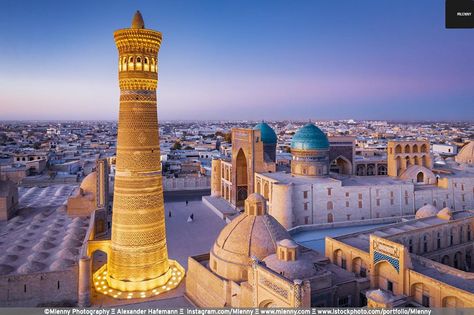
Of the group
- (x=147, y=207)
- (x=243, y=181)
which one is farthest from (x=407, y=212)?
(x=147, y=207)

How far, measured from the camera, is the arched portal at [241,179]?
71.3 feet

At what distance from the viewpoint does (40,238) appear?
1315 cm

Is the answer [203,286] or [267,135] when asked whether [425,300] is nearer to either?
[203,286]

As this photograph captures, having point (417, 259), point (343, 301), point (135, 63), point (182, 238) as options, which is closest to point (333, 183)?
point (182, 238)

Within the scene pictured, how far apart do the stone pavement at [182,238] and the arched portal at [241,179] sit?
175 centimetres

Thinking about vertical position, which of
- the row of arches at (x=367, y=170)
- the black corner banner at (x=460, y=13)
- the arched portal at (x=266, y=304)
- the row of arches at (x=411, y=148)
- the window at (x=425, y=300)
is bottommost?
the window at (x=425, y=300)

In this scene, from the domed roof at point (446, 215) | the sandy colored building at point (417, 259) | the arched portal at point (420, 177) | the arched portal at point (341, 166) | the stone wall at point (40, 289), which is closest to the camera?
the sandy colored building at point (417, 259)

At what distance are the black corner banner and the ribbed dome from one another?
6132 millimetres

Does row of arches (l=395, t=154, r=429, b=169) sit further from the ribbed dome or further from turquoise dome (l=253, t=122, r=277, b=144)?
the ribbed dome

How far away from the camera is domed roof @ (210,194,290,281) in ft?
33.3

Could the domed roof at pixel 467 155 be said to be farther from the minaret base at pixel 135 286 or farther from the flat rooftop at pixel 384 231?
the minaret base at pixel 135 286

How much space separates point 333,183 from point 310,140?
8.58 ft

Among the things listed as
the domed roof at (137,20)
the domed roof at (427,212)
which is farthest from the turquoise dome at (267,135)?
the domed roof at (137,20)

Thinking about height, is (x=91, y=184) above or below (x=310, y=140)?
below
